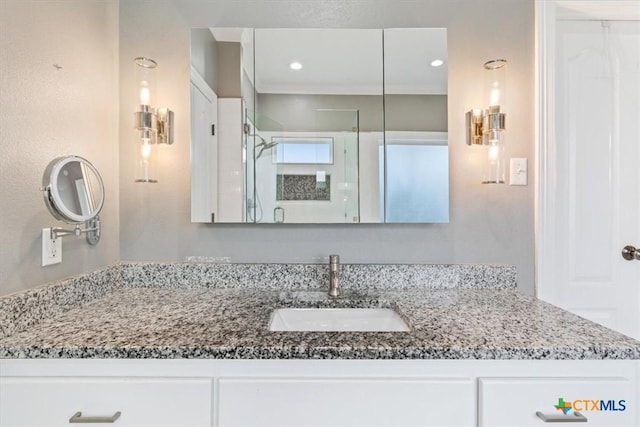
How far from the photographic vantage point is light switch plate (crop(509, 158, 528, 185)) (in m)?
1.39

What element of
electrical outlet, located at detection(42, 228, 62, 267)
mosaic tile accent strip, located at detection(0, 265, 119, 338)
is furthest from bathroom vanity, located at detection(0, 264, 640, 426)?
electrical outlet, located at detection(42, 228, 62, 267)

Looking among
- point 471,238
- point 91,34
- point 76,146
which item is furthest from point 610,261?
point 91,34

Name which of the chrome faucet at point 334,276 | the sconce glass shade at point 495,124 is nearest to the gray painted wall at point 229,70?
the chrome faucet at point 334,276

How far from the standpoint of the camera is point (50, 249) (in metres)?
1.05

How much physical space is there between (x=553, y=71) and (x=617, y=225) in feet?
2.27

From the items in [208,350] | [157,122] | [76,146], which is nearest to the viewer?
[208,350]

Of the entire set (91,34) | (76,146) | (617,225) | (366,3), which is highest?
(366,3)

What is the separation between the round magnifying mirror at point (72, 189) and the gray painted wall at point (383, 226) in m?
0.30
